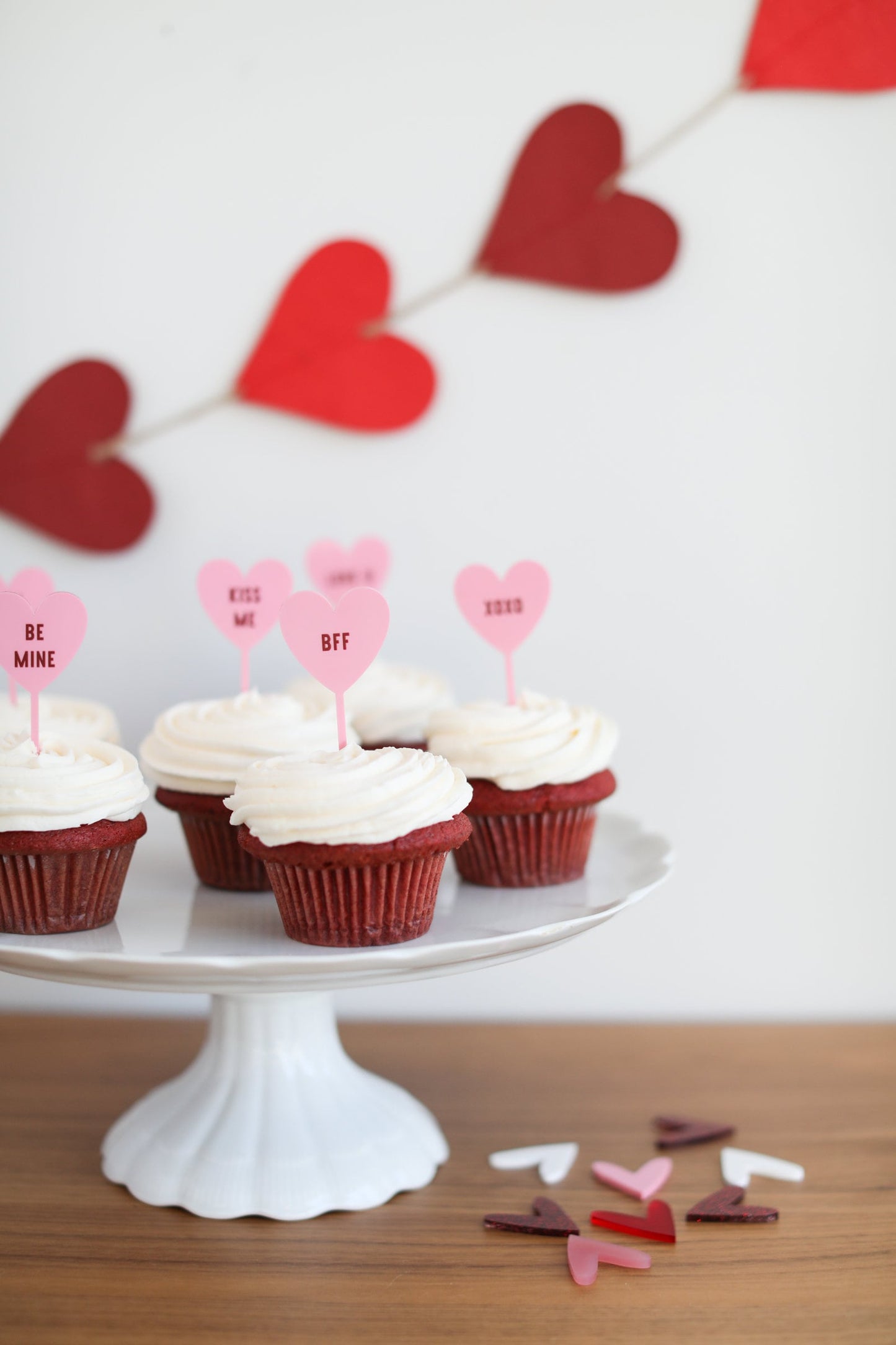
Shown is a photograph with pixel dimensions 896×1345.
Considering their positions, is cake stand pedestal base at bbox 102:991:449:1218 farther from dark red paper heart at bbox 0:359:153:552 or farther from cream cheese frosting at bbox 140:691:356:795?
dark red paper heart at bbox 0:359:153:552

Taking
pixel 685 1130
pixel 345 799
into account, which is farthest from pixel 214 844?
pixel 685 1130

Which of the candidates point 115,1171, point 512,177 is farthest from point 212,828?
point 512,177

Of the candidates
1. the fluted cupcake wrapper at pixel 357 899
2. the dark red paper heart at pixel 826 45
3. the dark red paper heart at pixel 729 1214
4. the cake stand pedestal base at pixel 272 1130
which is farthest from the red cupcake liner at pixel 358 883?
the dark red paper heart at pixel 826 45

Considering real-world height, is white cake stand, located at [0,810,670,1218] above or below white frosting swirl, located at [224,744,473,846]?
below

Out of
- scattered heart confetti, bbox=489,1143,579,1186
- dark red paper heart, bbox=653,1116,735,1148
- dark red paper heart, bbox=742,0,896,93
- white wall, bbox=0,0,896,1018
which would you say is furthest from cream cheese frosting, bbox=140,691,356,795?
dark red paper heart, bbox=742,0,896,93

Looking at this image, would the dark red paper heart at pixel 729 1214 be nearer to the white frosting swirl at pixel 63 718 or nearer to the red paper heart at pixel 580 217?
the white frosting swirl at pixel 63 718

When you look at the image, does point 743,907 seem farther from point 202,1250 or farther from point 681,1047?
point 202,1250
